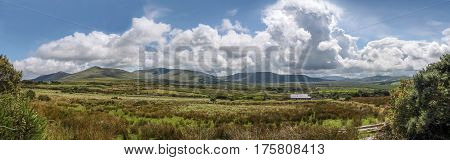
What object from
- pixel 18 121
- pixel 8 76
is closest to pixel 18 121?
pixel 18 121

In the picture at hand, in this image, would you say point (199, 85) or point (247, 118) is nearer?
point (247, 118)

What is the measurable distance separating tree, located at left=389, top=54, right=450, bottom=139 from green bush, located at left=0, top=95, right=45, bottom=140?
8767 millimetres

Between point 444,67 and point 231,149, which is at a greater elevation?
point 444,67

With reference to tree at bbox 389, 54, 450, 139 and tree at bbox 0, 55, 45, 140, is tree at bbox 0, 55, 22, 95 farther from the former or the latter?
tree at bbox 389, 54, 450, 139

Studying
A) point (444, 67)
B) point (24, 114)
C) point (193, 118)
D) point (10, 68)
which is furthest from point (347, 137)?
point (10, 68)

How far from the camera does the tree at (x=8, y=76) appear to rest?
26.0 meters

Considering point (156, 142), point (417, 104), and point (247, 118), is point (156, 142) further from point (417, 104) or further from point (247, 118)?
point (247, 118)

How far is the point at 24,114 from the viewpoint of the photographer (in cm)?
877

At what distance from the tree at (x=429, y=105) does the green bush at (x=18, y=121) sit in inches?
345

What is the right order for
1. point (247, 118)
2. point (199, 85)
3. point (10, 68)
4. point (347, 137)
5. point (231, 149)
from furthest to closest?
point (199, 85) < point (247, 118) < point (10, 68) < point (347, 137) < point (231, 149)

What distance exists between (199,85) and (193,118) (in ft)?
344

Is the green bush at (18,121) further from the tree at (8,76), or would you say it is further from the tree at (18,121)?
the tree at (8,76)

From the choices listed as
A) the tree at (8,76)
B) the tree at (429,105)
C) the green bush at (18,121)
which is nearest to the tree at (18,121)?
the green bush at (18,121)

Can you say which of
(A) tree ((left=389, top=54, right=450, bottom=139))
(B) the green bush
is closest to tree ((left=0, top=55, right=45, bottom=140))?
(B) the green bush
